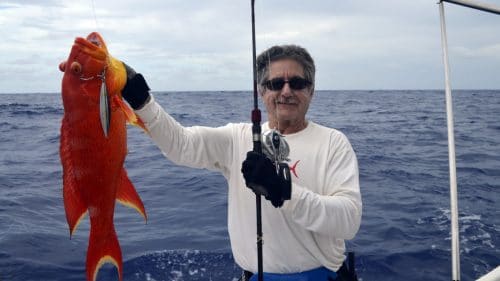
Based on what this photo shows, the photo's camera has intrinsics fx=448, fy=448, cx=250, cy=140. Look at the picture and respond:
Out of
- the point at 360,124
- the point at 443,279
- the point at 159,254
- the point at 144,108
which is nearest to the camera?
the point at 144,108

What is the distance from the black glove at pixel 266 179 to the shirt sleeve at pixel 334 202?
0.42ft

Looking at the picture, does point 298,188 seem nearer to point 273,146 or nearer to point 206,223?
point 273,146

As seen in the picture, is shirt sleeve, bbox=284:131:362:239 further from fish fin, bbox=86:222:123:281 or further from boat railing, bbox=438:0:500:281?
fish fin, bbox=86:222:123:281

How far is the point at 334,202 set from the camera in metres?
2.73

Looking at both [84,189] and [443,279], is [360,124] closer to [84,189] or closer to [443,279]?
[443,279]

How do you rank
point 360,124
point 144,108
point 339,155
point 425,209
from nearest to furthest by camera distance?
1. point 144,108
2. point 339,155
3. point 425,209
4. point 360,124

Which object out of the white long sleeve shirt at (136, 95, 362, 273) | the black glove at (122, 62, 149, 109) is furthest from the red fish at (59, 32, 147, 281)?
the white long sleeve shirt at (136, 95, 362, 273)

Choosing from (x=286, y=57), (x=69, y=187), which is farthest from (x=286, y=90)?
(x=69, y=187)

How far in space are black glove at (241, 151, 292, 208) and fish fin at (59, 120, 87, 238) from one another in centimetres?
91

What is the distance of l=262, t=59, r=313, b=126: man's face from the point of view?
3.00 metres

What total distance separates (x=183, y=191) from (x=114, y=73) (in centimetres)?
791

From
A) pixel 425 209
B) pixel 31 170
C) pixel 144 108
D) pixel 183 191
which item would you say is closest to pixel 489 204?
pixel 425 209

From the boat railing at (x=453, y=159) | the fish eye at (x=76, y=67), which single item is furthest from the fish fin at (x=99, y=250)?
the boat railing at (x=453, y=159)

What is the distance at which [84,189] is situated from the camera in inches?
76.2
